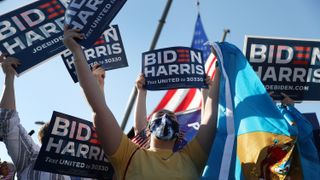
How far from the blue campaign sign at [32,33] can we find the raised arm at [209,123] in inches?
66.5

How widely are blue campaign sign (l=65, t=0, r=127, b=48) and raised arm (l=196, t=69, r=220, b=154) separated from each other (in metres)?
1.09

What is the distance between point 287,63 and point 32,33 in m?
2.70

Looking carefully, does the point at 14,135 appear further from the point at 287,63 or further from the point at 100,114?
the point at 287,63

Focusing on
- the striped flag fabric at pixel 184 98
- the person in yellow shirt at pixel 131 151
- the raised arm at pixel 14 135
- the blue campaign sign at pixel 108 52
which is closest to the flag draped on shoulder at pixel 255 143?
the person in yellow shirt at pixel 131 151

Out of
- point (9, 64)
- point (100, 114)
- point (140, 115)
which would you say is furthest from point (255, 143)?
point (9, 64)

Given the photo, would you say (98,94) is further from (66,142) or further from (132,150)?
(66,142)

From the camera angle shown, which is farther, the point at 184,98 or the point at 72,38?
the point at 184,98

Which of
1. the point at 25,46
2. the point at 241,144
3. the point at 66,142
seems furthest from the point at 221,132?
the point at 25,46

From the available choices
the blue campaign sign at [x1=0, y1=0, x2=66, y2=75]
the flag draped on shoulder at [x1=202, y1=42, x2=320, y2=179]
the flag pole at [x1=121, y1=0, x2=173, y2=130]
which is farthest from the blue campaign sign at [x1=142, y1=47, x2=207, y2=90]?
the flag pole at [x1=121, y1=0, x2=173, y2=130]

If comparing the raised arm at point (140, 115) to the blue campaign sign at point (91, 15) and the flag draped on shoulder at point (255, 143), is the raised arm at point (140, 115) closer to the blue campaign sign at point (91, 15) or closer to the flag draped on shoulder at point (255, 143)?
the blue campaign sign at point (91, 15)

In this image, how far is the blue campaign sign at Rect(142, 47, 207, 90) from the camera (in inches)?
184

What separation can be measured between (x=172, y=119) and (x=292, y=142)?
2.98 feet

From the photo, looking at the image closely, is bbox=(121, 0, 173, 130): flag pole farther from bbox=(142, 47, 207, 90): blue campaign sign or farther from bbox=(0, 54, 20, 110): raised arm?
bbox=(0, 54, 20, 110): raised arm

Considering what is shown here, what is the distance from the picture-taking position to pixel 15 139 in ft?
11.9
